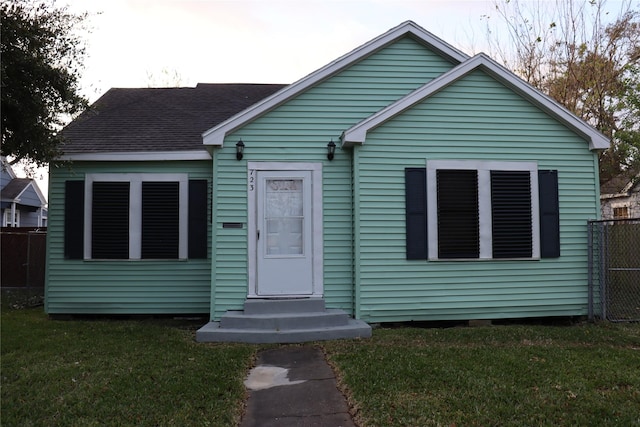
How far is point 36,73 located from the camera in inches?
251

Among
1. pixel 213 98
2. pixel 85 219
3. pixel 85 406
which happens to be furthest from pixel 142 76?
pixel 85 406

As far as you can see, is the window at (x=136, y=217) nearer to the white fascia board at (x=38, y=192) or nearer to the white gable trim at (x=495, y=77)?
the white gable trim at (x=495, y=77)

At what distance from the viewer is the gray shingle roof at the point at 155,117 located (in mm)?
8055

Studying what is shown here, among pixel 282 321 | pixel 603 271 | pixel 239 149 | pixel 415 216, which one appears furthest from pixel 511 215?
pixel 239 149

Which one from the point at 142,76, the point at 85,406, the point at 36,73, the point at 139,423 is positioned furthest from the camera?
the point at 142,76

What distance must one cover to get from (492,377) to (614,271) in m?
4.20

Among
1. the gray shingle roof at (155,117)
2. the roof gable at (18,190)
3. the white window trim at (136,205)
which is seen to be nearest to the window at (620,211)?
the gray shingle roof at (155,117)

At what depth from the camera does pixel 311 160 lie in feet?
23.4

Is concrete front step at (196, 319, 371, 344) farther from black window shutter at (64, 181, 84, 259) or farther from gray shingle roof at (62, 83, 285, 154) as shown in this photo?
gray shingle roof at (62, 83, 285, 154)

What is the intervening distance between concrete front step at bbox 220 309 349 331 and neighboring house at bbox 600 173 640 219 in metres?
14.1

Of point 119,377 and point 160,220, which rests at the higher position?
point 160,220

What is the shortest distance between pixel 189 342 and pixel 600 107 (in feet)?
46.2

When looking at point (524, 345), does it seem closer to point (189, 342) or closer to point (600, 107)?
point (189, 342)

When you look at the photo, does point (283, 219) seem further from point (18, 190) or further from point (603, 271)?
point (18, 190)
